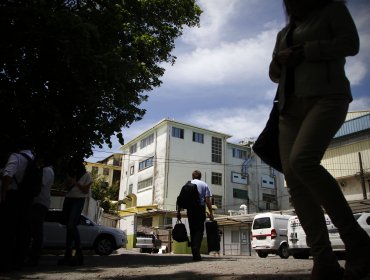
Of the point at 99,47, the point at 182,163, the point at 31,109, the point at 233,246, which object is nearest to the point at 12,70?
the point at 31,109

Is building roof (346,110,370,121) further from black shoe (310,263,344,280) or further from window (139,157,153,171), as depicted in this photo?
black shoe (310,263,344,280)

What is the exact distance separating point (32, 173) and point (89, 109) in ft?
14.9

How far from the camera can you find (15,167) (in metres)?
4.50

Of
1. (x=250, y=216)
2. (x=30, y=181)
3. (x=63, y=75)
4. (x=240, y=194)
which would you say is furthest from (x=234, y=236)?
(x=30, y=181)

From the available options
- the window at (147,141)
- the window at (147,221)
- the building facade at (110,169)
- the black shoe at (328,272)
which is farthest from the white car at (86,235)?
the building facade at (110,169)

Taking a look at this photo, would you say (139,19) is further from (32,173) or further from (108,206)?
(108,206)

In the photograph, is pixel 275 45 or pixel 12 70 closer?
pixel 275 45

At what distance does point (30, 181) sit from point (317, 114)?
12.4 ft

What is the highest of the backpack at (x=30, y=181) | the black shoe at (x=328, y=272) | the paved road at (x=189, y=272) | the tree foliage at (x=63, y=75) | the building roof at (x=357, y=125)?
the building roof at (x=357, y=125)

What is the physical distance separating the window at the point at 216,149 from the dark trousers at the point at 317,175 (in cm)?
4244

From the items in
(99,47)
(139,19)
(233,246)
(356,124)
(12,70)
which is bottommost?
(233,246)

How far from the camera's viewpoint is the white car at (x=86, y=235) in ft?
44.0

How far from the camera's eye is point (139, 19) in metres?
13.3

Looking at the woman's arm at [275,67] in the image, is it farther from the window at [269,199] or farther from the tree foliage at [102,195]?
the window at [269,199]
